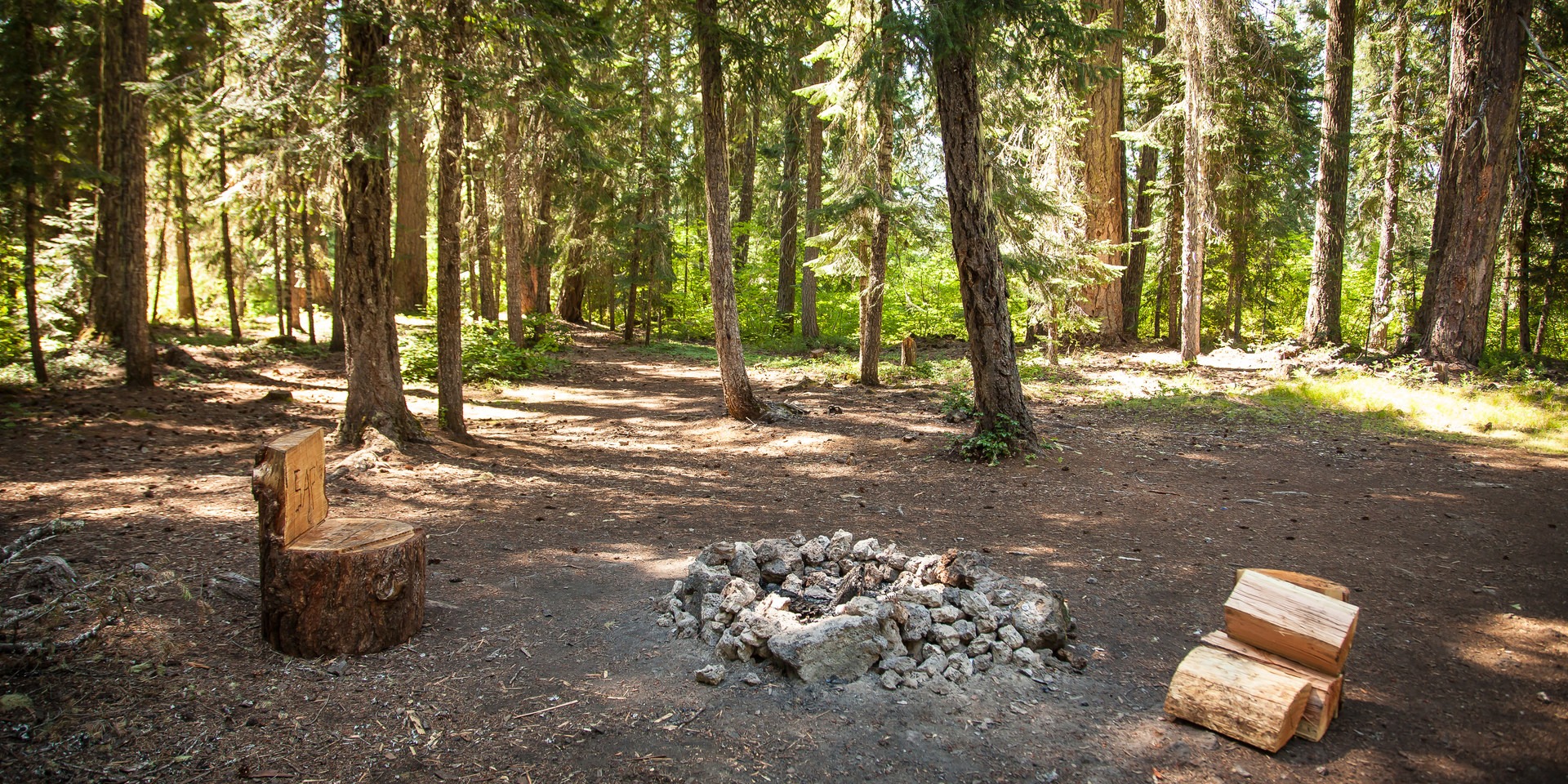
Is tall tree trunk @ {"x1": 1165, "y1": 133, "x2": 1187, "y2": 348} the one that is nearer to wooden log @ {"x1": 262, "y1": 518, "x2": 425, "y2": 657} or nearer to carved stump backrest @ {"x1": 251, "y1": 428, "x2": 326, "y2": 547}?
wooden log @ {"x1": 262, "y1": 518, "x2": 425, "y2": 657}

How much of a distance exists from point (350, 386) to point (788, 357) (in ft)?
38.4

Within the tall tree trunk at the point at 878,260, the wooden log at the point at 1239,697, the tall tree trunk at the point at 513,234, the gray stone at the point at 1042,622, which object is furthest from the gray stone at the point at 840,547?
the tall tree trunk at the point at 513,234

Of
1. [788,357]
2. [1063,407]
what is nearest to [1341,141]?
[1063,407]

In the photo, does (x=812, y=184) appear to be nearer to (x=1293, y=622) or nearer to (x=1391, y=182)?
(x=1391, y=182)

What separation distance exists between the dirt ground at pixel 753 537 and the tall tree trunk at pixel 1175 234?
28.2 ft

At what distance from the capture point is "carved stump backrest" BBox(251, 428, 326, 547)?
13.2ft

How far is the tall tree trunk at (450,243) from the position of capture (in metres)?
8.87

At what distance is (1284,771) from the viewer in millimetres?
3277

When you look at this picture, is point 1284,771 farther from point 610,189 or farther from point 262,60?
point 610,189

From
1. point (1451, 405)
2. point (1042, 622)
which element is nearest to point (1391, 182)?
point (1451, 405)

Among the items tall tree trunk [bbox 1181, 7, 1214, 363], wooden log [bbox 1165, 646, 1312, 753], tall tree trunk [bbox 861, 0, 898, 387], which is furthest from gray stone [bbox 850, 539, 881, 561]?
tall tree trunk [bbox 1181, 7, 1214, 363]

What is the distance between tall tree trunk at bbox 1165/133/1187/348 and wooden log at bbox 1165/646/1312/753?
48.0 ft

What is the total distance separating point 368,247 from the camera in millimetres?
8422

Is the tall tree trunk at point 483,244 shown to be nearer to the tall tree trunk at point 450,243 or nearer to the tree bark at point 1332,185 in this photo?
the tall tree trunk at point 450,243
